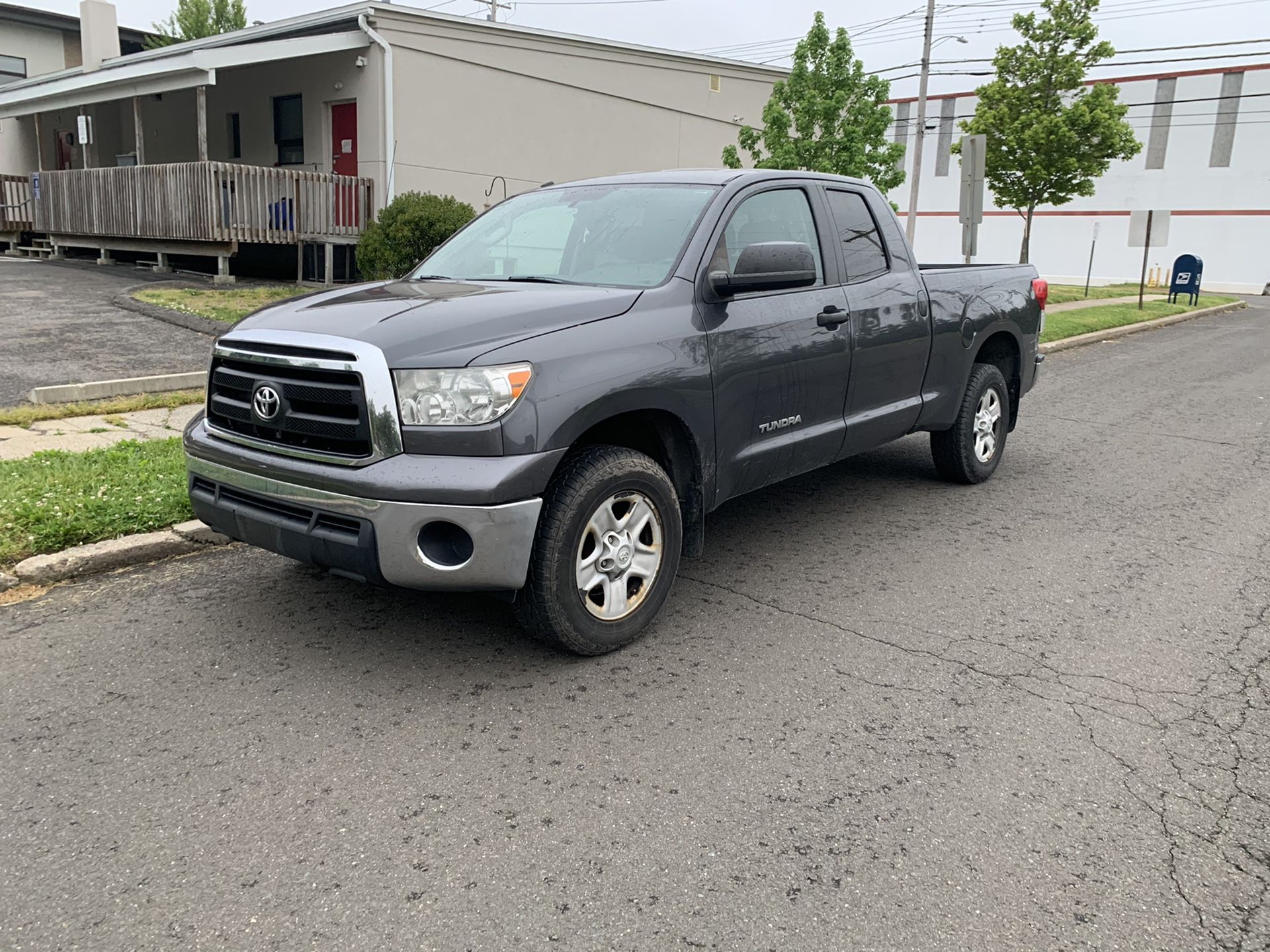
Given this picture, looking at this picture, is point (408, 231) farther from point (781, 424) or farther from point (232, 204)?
point (781, 424)

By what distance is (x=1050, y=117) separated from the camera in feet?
82.7

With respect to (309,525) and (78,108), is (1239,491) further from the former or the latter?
(78,108)

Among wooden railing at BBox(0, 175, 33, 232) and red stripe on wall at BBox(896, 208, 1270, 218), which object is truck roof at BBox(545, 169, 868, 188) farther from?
red stripe on wall at BBox(896, 208, 1270, 218)

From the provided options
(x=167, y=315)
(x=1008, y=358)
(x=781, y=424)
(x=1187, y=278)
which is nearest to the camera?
(x=781, y=424)

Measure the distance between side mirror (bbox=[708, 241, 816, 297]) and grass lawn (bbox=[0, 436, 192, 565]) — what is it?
3003 mm

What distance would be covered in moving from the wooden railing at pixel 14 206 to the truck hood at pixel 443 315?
23472mm

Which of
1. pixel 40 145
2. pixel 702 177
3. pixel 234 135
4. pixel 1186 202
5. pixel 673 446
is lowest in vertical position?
pixel 673 446

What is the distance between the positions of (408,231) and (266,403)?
9.94 metres

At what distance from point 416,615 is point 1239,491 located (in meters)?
5.60

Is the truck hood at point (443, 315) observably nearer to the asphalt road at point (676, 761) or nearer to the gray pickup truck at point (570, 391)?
the gray pickup truck at point (570, 391)

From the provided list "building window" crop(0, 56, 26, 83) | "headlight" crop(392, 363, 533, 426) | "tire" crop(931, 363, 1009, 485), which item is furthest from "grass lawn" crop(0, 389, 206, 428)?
"building window" crop(0, 56, 26, 83)

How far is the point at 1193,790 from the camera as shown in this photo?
3.25 meters

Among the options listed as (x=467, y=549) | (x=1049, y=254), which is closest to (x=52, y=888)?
(x=467, y=549)

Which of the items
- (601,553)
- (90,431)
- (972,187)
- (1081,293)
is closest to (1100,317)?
(972,187)
